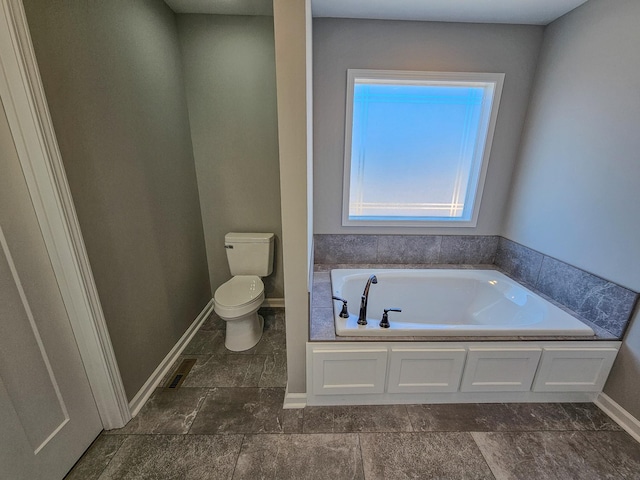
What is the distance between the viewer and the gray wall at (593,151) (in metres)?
1.39

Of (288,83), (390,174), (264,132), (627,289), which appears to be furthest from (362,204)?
(627,289)

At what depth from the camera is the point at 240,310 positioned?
6.11ft

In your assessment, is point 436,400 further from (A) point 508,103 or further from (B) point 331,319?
(A) point 508,103

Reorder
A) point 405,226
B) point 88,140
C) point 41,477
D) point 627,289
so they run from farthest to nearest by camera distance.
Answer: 1. point 405,226
2. point 627,289
3. point 88,140
4. point 41,477

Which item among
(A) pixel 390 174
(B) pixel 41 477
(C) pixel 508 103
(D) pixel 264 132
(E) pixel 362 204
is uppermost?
(C) pixel 508 103

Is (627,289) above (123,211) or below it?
below

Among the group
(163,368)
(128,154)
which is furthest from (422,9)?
(163,368)

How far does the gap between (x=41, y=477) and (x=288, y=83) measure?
201 cm

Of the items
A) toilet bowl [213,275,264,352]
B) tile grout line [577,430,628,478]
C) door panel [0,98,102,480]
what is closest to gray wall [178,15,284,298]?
toilet bowl [213,275,264,352]

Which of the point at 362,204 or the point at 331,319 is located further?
the point at 362,204

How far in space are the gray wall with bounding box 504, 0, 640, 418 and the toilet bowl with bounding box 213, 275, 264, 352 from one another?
2.27 metres

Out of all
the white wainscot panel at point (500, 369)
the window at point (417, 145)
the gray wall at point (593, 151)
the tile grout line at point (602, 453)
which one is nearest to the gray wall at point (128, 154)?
the window at point (417, 145)

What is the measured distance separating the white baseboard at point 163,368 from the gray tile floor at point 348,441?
6 cm

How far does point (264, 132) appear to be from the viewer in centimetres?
217
